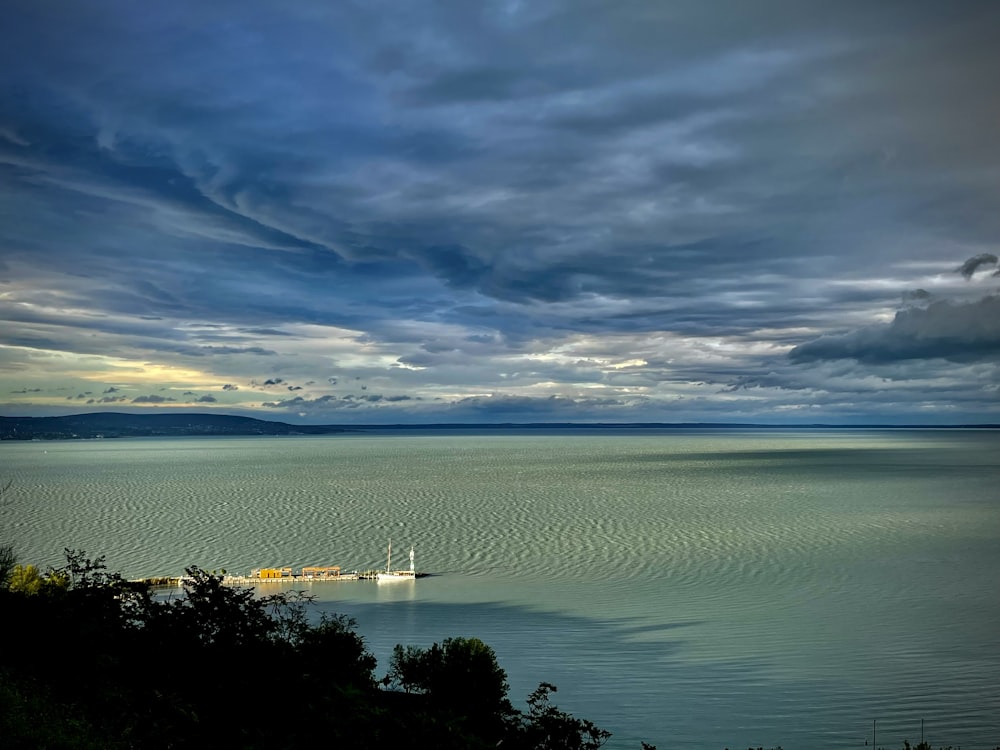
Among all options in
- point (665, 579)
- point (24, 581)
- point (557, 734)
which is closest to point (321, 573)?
point (24, 581)

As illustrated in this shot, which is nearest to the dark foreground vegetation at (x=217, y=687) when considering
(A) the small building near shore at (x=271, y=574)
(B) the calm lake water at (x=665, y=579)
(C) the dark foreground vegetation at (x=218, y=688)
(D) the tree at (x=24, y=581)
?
(C) the dark foreground vegetation at (x=218, y=688)

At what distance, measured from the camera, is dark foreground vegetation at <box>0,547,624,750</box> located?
17875 mm

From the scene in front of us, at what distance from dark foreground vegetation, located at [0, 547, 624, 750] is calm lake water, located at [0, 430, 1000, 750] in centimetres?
466

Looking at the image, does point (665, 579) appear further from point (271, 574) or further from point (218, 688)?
point (218, 688)

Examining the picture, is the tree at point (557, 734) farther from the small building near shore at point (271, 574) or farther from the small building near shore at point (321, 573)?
the small building near shore at point (271, 574)

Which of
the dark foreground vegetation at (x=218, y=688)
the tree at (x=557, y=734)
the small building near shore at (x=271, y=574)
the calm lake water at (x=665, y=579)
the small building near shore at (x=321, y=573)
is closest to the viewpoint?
the dark foreground vegetation at (x=218, y=688)

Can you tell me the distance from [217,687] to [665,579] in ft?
116

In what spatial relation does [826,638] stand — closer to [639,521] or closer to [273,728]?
[273,728]

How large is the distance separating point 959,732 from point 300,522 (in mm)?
65254

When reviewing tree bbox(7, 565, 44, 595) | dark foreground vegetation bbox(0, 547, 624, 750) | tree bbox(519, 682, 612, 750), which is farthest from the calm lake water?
tree bbox(7, 565, 44, 595)

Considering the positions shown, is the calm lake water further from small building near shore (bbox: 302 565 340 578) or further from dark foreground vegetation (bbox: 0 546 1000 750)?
dark foreground vegetation (bbox: 0 546 1000 750)

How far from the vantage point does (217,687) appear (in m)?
20.8

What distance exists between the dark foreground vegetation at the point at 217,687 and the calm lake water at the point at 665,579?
15.3ft

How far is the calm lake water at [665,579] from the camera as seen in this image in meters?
29.5
